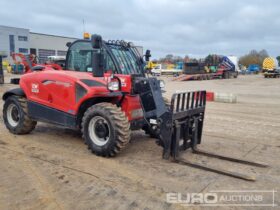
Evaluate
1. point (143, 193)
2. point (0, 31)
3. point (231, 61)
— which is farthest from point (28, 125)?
point (0, 31)

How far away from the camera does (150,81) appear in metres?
5.35

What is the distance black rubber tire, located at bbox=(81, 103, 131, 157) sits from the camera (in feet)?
16.1

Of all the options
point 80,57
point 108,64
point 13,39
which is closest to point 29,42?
point 13,39

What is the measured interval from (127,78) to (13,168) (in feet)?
8.23

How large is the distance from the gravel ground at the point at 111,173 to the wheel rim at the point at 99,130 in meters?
0.31

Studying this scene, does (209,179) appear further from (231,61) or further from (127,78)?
(231,61)

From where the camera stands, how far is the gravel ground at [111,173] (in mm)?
3650

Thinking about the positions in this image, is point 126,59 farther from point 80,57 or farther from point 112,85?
point 112,85

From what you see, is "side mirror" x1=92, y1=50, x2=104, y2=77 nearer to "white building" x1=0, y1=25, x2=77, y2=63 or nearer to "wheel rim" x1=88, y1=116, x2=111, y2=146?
"wheel rim" x1=88, y1=116, x2=111, y2=146

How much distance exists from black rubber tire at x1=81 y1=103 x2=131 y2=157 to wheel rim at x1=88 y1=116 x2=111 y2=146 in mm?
78

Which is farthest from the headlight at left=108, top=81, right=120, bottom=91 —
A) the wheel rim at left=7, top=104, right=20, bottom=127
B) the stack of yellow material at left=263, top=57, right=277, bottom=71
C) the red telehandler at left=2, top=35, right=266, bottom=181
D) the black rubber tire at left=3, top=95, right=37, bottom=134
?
the stack of yellow material at left=263, top=57, right=277, bottom=71
